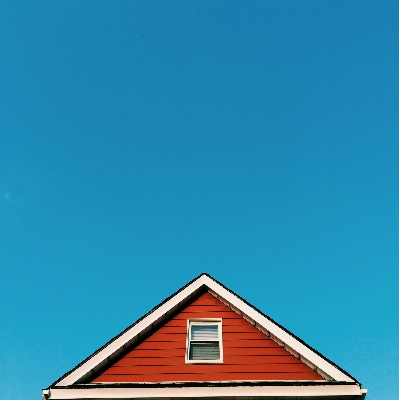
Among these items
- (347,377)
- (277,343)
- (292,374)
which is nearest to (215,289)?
(277,343)

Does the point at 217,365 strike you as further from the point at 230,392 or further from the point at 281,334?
the point at 281,334

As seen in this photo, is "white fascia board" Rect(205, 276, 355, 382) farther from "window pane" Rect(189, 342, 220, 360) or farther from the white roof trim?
"window pane" Rect(189, 342, 220, 360)

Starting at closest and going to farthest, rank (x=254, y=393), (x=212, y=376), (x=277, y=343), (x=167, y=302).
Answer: (x=254, y=393) < (x=212, y=376) < (x=277, y=343) < (x=167, y=302)

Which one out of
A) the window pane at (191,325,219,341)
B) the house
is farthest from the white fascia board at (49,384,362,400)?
the window pane at (191,325,219,341)

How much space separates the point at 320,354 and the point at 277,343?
3.57 ft

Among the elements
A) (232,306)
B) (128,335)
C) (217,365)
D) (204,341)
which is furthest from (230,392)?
(128,335)

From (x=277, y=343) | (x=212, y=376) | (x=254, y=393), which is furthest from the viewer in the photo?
(x=277, y=343)

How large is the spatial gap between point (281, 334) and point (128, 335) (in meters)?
3.90

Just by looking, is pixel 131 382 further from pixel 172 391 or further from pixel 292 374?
pixel 292 374

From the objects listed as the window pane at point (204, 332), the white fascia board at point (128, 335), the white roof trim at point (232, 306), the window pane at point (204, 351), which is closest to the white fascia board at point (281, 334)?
the white roof trim at point (232, 306)

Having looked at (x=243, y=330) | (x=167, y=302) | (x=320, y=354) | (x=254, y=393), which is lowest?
(x=254, y=393)

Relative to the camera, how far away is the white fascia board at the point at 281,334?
866 centimetres

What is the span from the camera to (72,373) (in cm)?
883

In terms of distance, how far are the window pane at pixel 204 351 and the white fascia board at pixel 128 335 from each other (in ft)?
3.93
